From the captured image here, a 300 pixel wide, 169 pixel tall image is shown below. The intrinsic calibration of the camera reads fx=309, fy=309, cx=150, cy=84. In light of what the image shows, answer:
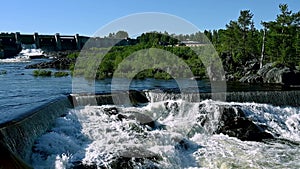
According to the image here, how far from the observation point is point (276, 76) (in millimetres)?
20250

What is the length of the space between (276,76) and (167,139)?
13303 millimetres

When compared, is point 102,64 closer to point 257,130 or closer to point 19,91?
point 19,91

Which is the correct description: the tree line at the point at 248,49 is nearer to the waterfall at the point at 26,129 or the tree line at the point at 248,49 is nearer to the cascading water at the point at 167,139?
the cascading water at the point at 167,139

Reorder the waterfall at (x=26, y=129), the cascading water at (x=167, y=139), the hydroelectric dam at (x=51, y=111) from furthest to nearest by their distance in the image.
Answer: the cascading water at (x=167, y=139)
the waterfall at (x=26, y=129)
the hydroelectric dam at (x=51, y=111)

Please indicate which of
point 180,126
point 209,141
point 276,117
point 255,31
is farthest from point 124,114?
point 255,31

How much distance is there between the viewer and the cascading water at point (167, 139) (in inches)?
317

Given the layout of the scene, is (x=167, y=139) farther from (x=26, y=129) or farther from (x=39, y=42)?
(x=39, y=42)

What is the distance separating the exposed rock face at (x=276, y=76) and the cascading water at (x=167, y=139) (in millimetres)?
6553

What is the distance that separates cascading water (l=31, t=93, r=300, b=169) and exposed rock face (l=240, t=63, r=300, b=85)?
6553mm

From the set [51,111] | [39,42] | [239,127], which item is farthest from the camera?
[39,42]

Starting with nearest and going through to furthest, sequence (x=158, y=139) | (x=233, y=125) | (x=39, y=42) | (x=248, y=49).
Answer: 1. (x=158, y=139)
2. (x=233, y=125)
3. (x=248, y=49)
4. (x=39, y=42)

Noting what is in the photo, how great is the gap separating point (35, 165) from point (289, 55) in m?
22.4

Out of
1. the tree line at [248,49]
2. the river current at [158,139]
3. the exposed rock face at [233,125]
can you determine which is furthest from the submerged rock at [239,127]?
the tree line at [248,49]

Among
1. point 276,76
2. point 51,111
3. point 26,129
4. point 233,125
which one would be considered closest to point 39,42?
point 276,76
